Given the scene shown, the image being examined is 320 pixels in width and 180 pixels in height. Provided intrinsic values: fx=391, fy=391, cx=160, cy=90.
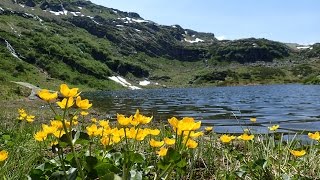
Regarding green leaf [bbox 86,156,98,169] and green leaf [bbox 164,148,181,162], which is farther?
green leaf [bbox 86,156,98,169]

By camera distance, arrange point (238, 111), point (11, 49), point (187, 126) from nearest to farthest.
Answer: point (187, 126), point (238, 111), point (11, 49)

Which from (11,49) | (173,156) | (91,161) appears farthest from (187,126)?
(11,49)

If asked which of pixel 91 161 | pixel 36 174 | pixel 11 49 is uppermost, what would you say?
pixel 91 161

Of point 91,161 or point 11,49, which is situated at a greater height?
point 91,161

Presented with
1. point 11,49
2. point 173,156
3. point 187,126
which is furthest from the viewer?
point 11,49

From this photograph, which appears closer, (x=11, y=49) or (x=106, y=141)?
(x=106, y=141)

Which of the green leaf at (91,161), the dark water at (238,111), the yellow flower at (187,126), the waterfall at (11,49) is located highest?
the yellow flower at (187,126)

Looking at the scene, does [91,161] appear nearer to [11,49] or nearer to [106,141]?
[106,141]

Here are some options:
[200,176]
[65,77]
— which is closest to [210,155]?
[200,176]

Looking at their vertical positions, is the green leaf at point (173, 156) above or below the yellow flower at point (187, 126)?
below

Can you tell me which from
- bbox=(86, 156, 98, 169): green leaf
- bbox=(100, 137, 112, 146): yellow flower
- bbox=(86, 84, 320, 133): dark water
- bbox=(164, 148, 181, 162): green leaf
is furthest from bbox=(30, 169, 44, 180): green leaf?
bbox=(86, 84, 320, 133): dark water

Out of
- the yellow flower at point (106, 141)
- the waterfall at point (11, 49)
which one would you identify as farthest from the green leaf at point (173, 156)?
the waterfall at point (11, 49)

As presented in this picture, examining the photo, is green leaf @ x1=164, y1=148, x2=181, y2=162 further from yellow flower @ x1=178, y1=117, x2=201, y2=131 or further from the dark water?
the dark water

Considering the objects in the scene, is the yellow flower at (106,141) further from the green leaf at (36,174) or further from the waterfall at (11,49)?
the waterfall at (11,49)
